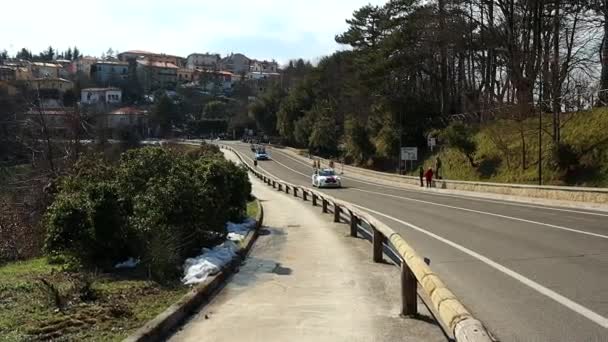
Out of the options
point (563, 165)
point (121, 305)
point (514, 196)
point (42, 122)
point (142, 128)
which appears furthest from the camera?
point (142, 128)

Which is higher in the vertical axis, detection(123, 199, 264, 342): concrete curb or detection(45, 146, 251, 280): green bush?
detection(45, 146, 251, 280): green bush

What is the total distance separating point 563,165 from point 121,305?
33598mm

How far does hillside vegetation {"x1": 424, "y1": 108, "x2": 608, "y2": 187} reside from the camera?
35.6m

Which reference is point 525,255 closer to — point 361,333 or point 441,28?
point 361,333

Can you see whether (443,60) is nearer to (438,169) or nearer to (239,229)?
(438,169)

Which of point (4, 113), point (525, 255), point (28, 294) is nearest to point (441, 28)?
point (4, 113)

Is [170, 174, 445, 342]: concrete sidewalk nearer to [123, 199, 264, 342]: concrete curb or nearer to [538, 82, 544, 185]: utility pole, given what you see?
[123, 199, 264, 342]: concrete curb

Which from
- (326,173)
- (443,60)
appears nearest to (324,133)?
(443,60)

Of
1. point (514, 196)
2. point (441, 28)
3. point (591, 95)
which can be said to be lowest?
point (514, 196)

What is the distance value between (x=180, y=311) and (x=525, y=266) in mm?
5982

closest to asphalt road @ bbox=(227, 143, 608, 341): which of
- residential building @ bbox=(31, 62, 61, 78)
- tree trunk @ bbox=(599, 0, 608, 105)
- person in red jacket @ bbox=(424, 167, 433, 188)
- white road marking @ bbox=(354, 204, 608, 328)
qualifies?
white road marking @ bbox=(354, 204, 608, 328)

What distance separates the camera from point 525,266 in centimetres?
1056

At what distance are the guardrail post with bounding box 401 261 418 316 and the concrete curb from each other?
265 cm

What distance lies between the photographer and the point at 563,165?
36.6 metres
